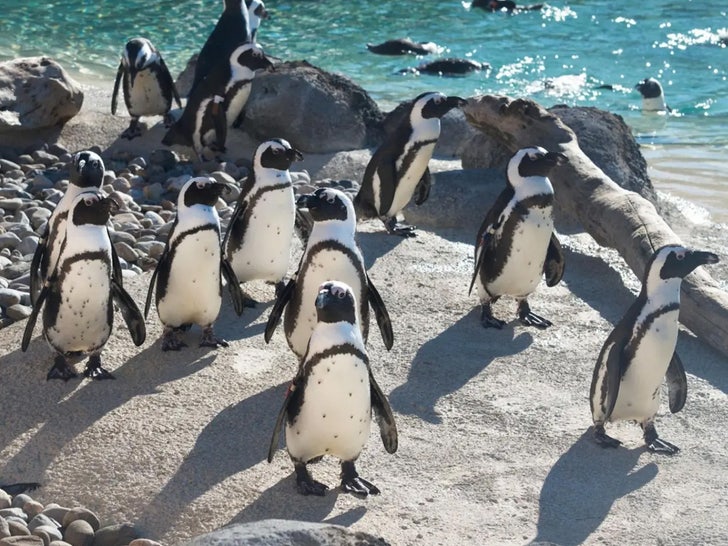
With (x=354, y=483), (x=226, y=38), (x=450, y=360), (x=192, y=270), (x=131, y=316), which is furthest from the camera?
(x=226, y=38)

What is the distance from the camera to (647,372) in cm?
521

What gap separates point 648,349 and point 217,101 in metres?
4.90

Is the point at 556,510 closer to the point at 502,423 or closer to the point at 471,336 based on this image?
the point at 502,423

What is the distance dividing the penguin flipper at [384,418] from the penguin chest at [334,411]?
80mm

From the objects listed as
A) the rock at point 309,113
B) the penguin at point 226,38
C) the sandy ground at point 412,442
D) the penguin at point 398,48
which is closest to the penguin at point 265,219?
the sandy ground at point 412,442

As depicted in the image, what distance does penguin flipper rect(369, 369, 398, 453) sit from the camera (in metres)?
4.62

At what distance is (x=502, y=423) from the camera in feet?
17.2

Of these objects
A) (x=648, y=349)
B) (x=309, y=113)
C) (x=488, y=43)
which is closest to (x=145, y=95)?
(x=309, y=113)

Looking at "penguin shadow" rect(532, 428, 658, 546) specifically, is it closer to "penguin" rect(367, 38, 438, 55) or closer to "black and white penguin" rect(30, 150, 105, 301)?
"black and white penguin" rect(30, 150, 105, 301)

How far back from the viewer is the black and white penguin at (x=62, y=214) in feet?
19.7

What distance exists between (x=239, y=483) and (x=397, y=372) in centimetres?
140

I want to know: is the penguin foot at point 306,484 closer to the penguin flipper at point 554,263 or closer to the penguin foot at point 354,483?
the penguin foot at point 354,483

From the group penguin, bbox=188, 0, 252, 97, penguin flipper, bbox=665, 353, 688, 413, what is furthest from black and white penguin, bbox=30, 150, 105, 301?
penguin, bbox=188, 0, 252, 97

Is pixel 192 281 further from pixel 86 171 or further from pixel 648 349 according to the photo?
pixel 648 349
